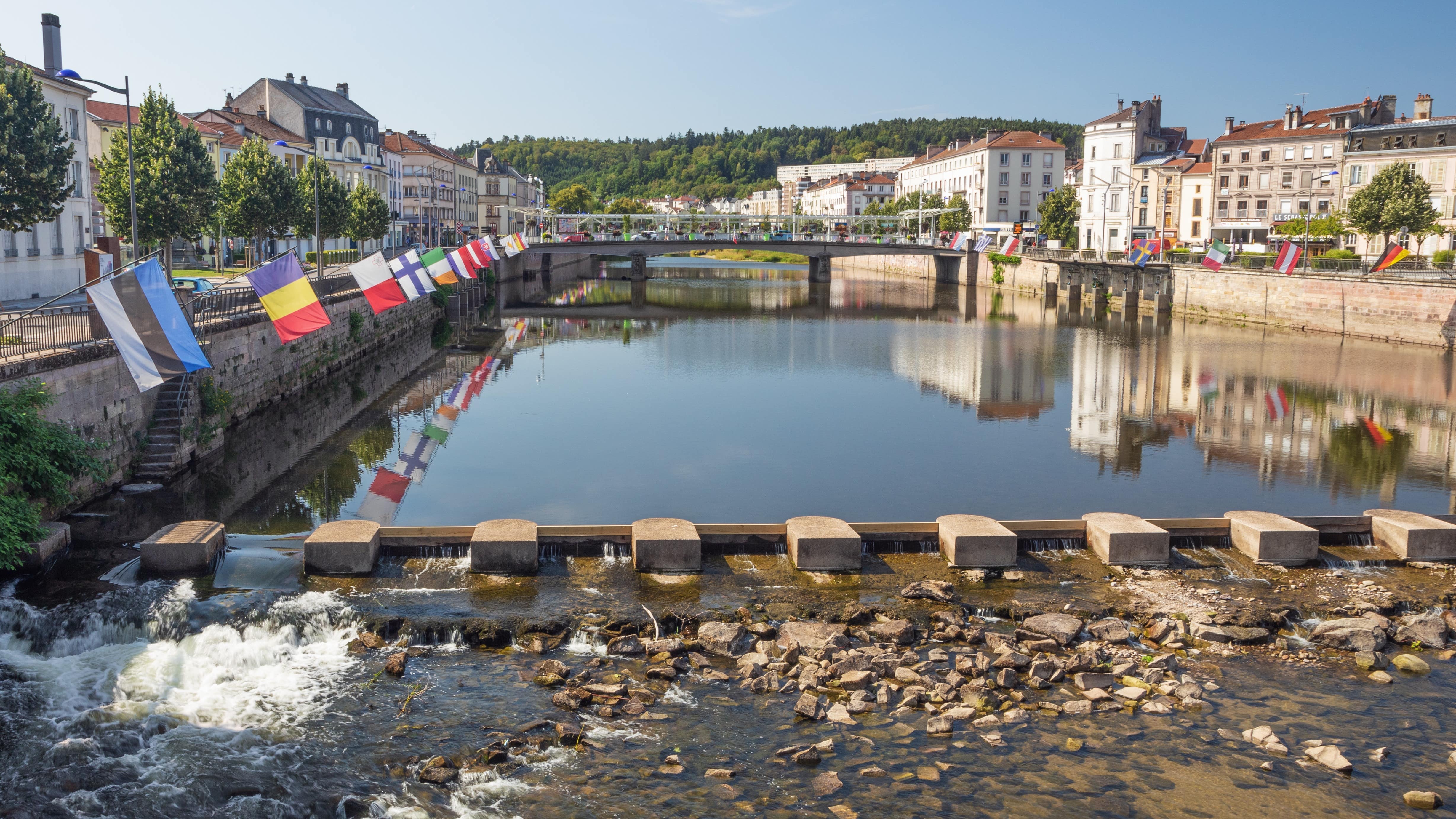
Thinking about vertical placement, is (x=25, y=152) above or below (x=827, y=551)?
above

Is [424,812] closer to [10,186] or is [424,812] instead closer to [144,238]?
[10,186]

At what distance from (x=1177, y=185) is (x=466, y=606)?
92.7 meters

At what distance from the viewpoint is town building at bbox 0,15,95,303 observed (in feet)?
137

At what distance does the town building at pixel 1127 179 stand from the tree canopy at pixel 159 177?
7352 centimetres

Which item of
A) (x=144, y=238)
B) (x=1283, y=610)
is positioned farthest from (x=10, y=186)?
(x=1283, y=610)

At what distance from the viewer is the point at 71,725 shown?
1143cm

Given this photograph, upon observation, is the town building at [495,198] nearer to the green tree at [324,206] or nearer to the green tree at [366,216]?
the green tree at [366,216]

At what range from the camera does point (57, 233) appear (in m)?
45.9

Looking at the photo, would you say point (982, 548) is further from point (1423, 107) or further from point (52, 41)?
point (1423, 107)

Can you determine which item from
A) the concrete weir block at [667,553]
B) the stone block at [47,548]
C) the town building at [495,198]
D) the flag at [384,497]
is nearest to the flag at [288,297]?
the flag at [384,497]

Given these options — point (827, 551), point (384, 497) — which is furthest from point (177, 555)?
point (827, 551)

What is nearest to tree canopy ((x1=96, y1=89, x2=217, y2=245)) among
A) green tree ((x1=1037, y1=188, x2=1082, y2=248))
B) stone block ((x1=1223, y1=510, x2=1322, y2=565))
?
stone block ((x1=1223, y1=510, x2=1322, y2=565))

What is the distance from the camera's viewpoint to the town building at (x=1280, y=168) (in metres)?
80.4

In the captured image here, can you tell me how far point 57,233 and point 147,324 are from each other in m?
33.7
